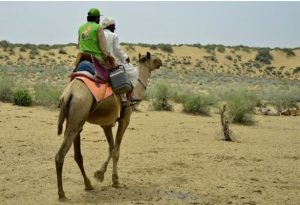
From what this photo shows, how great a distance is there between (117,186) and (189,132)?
24.1 ft

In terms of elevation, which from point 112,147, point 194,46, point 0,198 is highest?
point 194,46

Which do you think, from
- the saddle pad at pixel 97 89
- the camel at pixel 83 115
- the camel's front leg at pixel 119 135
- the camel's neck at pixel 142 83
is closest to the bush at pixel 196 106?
the camel's neck at pixel 142 83

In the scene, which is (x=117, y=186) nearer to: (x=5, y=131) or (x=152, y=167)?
(x=152, y=167)

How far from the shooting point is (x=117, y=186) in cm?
854

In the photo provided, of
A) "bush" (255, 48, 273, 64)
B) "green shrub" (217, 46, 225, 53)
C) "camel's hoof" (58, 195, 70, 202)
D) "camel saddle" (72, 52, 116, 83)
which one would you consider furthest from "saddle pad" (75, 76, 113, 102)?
"green shrub" (217, 46, 225, 53)

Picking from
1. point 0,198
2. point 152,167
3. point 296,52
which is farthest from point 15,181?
point 296,52

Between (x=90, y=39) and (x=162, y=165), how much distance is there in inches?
144

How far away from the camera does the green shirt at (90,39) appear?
796cm

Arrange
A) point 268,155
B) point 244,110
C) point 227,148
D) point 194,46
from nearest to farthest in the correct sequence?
point 268,155
point 227,148
point 244,110
point 194,46

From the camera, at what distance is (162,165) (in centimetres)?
1051

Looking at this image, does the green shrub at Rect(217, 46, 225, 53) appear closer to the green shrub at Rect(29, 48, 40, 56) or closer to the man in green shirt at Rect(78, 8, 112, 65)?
the green shrub at Rect(29, 48, 40, 56)

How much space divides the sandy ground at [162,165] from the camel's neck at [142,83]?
1.58 metres

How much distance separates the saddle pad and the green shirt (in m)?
0.55

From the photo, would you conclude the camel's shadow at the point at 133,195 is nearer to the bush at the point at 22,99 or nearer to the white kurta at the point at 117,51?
the white kurta at the point at 117,51
